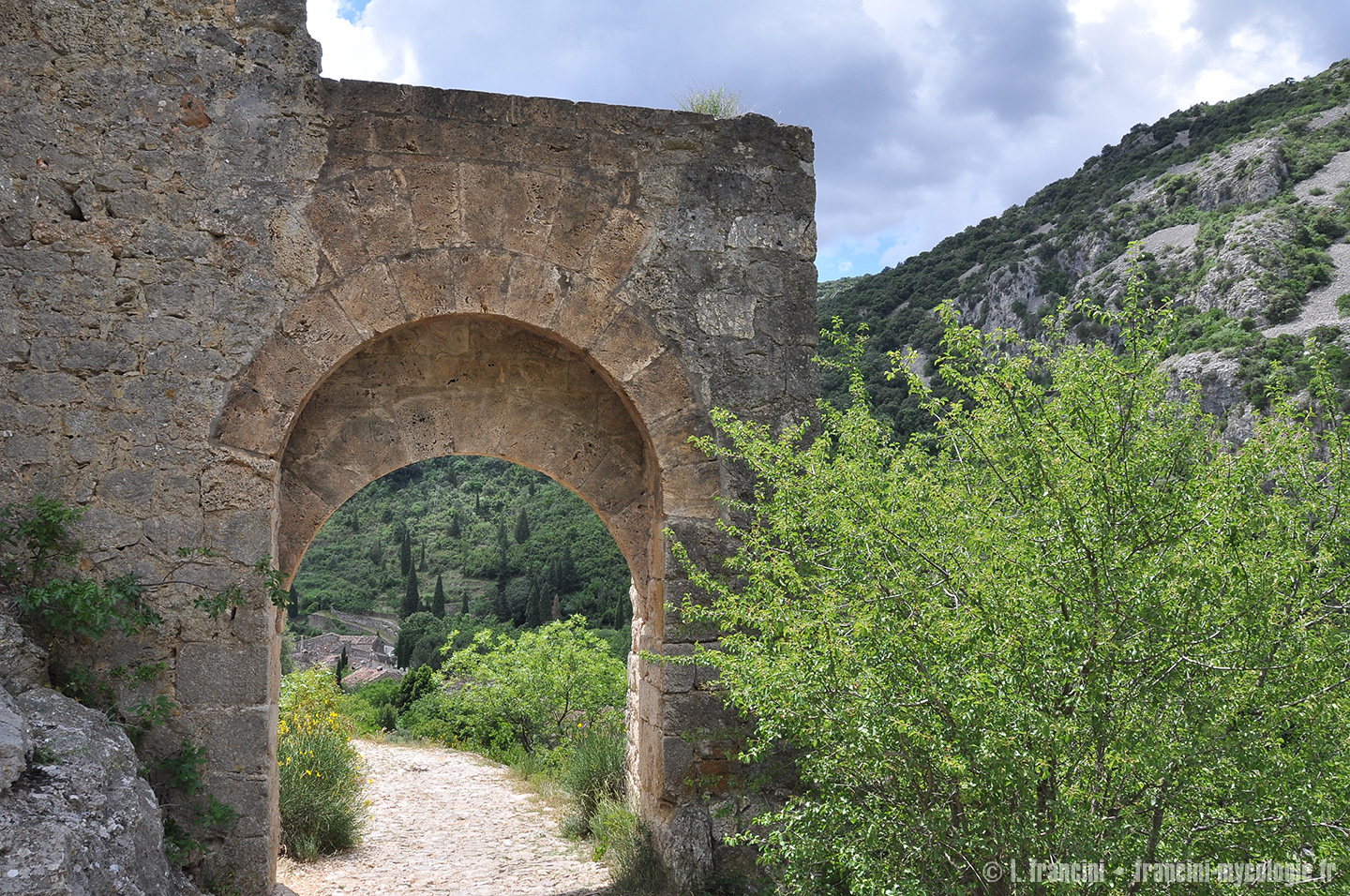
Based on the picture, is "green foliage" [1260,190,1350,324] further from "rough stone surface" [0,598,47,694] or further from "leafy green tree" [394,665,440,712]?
"rough stone surface" [0,598,47,694]

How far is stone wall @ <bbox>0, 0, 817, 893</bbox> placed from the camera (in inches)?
148

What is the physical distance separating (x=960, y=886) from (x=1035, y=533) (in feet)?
3.49

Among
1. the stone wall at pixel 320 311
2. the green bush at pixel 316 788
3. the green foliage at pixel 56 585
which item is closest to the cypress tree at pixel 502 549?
the green bush at pixel 316 788

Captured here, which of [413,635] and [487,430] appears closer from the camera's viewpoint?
[487,430]

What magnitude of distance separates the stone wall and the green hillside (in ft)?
41.1

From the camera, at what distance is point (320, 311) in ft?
13.2

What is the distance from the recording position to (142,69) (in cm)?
390

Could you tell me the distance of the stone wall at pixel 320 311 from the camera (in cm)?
376

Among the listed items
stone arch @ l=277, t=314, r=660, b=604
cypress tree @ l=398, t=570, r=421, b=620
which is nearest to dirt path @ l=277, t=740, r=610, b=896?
Result: stone arch @ l=277, t=314, r=660, b=604

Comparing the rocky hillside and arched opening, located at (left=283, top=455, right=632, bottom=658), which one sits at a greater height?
the rocky hillside

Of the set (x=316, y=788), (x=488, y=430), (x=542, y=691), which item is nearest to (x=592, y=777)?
(x=316, y=788)

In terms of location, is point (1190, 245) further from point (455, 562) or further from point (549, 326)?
point (549, 326)

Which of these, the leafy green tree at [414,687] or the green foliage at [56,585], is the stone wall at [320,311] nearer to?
the green foliage at [56,585]

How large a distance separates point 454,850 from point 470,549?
52.5ft
